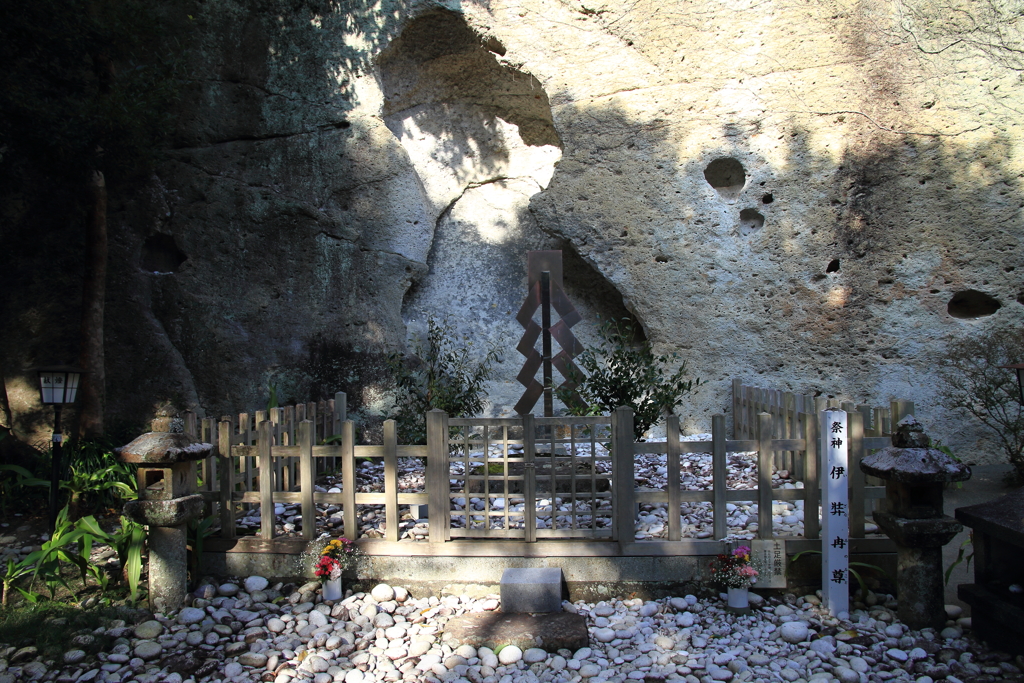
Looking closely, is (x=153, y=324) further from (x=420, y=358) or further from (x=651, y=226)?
(x=651, y=226)

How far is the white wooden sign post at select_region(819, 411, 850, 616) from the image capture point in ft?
13.8

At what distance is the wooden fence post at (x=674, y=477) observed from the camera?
4.50m

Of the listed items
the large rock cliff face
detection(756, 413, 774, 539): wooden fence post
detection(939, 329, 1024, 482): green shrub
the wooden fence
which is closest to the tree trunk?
the large rock cliff face

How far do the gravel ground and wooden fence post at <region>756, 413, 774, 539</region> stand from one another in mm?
453

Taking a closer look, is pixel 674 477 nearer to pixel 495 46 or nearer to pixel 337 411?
pixel 337 411

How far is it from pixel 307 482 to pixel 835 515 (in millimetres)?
3549

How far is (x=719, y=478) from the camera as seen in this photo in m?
4.56

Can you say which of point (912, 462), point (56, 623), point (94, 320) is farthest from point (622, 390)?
point (94, 320)

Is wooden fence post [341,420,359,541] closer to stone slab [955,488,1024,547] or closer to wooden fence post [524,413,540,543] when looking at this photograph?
wooden fence post [524,413,540,543]

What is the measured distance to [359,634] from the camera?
416 cm

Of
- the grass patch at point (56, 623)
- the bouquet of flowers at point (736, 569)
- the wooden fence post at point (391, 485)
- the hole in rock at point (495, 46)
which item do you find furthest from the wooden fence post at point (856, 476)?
the hole in rock at point (495, 46)

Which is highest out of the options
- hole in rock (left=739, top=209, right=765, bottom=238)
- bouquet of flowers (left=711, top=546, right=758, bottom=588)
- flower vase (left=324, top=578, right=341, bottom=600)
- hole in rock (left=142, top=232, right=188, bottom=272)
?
hole in rock (left=739, top=209, right=765, bottom=238)

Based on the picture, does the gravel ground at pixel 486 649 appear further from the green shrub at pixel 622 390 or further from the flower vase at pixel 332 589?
the green shrub at pixel 622 390

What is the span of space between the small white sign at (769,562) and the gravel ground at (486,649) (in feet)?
0.39
